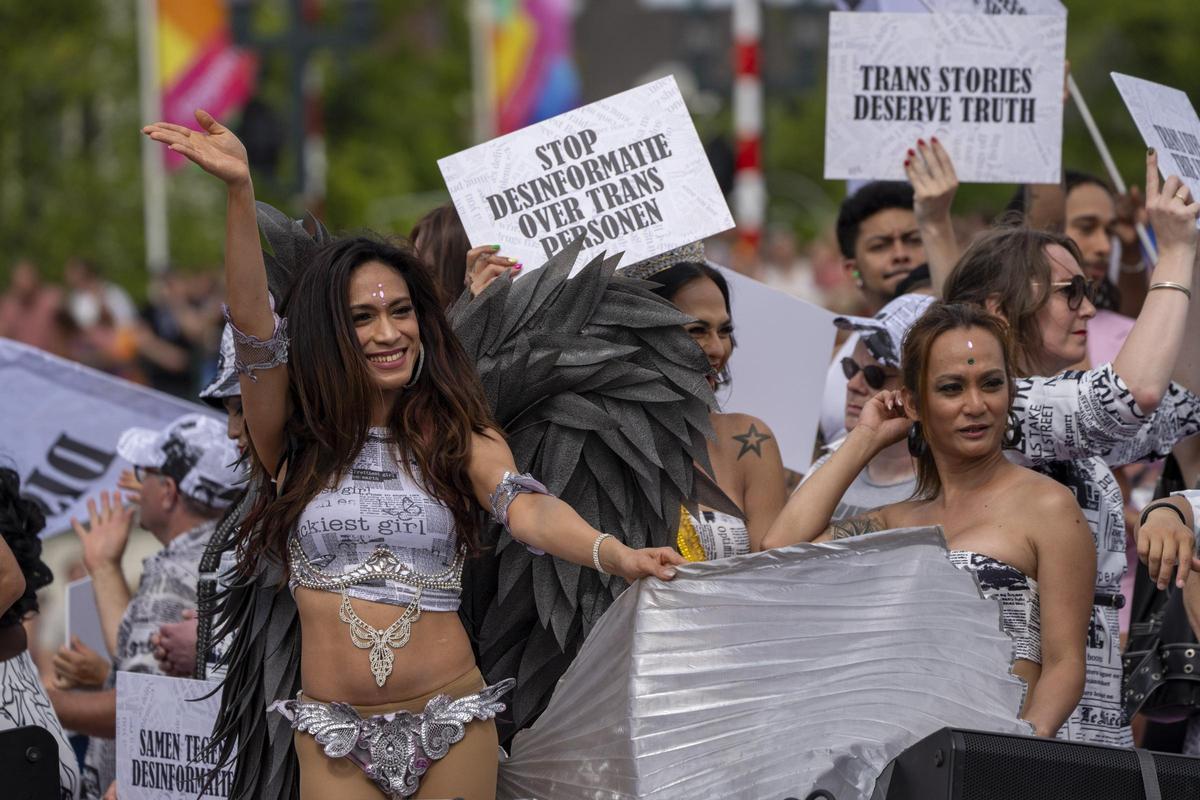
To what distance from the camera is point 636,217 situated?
195 inches

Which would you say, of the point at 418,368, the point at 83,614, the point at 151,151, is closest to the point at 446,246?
the point at 418,368

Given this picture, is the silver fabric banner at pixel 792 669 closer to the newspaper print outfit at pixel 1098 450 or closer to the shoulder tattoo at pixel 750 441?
the newspaper print outfit at pixel 1098 450

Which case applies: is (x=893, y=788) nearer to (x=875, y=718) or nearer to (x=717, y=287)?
(x=875, y=718)

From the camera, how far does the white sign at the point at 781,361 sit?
558 centimetres

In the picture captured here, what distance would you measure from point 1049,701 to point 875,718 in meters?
0.49

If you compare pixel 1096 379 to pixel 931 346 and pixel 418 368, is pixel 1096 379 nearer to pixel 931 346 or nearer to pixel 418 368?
pixel 931 346

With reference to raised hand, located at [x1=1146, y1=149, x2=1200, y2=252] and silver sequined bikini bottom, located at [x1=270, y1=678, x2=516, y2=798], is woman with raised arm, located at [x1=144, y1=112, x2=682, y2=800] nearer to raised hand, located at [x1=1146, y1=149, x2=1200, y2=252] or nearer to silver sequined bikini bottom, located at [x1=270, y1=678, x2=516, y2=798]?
silver sequined bikini bottom, located at [x1=270, y1=678, x2=516, y2=798]

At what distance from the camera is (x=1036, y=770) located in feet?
11.3

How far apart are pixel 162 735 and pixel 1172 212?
2899 mm

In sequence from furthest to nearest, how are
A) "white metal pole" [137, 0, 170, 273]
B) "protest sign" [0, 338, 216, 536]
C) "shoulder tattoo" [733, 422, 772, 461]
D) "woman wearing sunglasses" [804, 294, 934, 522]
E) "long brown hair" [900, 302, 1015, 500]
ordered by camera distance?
"white metal pole" [137, 0, 170, 273] → "protest sign" [0, 338, 216, 536] → "woman wearing sunglasses" [804, 294, 934, 522] → "shoulder tattoo" [733, 422, 772, 461] → "long brown hair" [900, 302, 1015, 500]

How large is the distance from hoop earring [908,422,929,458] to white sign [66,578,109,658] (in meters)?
3.01

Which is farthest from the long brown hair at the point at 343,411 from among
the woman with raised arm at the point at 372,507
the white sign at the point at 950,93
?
the white sign at the point at 950,93

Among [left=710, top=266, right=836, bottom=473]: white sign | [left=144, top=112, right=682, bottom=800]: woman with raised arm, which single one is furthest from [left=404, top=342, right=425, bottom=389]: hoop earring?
[left=710, top=266, right=836, bottom=473]: white sign

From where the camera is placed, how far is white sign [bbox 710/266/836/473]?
18.3 ft
